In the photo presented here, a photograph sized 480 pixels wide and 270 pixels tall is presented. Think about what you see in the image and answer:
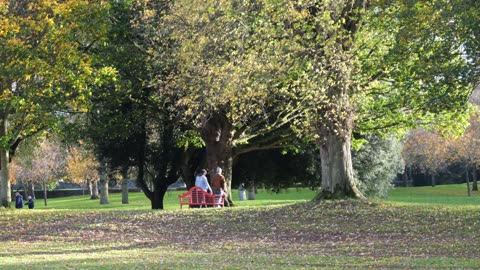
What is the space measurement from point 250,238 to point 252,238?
5 cm

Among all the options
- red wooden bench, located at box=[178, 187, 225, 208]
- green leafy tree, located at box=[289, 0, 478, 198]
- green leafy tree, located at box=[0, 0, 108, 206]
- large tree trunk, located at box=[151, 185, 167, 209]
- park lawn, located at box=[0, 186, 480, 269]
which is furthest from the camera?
large tree trunk, located at box=[151, 185, 167, 209]

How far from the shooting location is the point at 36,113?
25.9 metres

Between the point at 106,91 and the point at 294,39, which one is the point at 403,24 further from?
the point at 106,91

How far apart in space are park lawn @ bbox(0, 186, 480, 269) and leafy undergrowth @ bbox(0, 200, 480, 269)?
2cm

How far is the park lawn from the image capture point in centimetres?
1386

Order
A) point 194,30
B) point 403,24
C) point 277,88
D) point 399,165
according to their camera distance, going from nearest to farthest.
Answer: point 403,24
point 194,30
point 277,88
point 399,165

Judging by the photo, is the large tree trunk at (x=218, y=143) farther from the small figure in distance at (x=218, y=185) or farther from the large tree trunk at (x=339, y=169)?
the large tree trunk at (x=339, y=169)

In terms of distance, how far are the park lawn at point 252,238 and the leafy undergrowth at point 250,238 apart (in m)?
0.02

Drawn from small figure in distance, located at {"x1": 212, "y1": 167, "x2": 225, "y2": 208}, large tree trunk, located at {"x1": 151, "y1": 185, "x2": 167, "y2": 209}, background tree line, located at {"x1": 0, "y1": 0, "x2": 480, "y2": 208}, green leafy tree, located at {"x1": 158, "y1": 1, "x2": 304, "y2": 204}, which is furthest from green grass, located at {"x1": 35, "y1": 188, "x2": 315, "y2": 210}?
green leafy tree, located at {"x1": 158, "y1": 1, "x2": 304, "y2": 204}

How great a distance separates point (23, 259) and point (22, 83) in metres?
10.9

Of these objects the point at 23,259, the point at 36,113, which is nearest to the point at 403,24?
the point at 23,259

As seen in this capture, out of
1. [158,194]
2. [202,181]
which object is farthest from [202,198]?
[158,194]

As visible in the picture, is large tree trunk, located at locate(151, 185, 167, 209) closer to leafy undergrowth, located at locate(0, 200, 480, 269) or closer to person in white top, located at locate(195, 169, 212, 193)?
person in white top, located at locate(195, 169, 212, 193)

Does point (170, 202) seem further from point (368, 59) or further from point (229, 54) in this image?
point (229, 54)
